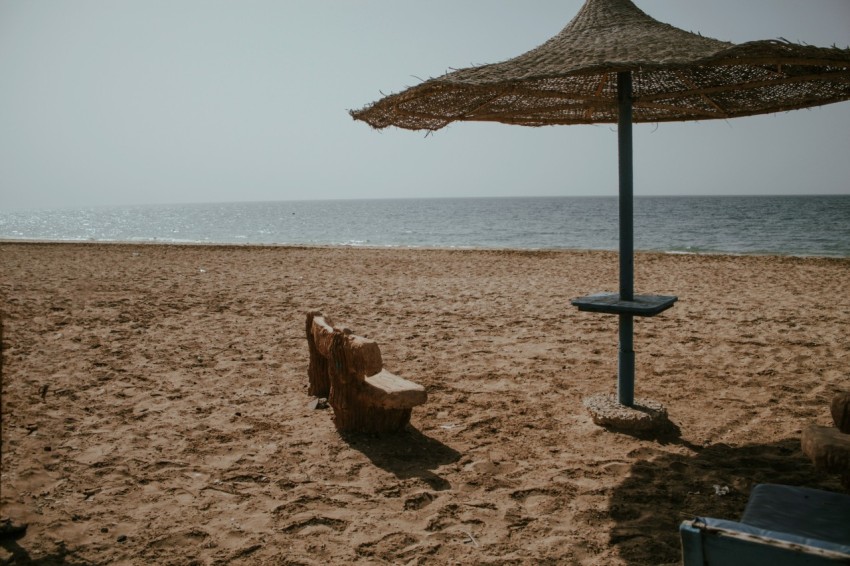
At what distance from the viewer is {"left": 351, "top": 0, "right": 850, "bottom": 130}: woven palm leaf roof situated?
277cm

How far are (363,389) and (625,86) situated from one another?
2.70 meters

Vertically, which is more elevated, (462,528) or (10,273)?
(10,273)

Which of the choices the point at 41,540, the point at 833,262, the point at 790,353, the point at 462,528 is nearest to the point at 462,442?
the point at 462,528

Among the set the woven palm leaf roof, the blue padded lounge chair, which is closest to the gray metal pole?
the woven palm leaf roof

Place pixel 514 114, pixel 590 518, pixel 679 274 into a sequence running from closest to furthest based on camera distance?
pixel 590 518 < pixel 514 114 < pixel 679 274

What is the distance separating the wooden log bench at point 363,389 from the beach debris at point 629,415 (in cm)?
129

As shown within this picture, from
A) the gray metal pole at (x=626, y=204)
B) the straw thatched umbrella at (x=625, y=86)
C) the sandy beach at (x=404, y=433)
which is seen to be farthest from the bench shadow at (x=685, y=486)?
the gray metal pole at (x=626, y=204)

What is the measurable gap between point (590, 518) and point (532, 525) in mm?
307

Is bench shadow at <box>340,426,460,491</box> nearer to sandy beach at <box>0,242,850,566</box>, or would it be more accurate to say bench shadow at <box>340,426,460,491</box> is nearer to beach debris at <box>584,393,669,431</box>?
sandy beach at <box>0,242,850,566</box>

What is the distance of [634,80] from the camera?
446 cm

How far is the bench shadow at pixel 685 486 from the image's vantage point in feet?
8.26

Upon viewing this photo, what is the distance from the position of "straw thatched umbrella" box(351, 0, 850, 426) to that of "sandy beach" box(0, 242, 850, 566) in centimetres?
96

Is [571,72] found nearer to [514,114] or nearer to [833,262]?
[514,114]

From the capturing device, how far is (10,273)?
458 inches
